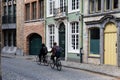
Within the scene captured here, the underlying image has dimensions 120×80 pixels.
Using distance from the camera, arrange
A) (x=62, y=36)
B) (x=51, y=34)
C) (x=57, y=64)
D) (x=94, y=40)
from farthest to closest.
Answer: (x=51, y=34) < (x=62, y=36) < (x=94, y=40) < (x=57, y=64)

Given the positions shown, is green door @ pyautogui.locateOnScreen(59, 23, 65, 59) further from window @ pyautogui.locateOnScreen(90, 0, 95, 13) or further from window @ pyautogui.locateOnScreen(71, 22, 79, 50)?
window @ pyautogui.locateOnScreen(90, 0, 95, 13)

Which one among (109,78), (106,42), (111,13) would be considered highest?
(111,13)

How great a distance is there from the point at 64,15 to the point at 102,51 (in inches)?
252

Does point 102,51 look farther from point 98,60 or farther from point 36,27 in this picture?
point 36,27

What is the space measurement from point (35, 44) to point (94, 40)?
1195 centimetres

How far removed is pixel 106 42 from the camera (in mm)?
24031

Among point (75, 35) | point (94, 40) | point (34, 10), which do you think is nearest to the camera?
point (94, 40)

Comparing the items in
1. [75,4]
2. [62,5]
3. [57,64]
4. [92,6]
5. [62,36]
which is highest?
[62,5]

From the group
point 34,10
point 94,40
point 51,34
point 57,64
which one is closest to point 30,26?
point 34,10

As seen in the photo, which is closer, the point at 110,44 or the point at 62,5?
the point at 110,44

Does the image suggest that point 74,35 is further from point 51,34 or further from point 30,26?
point 30,26

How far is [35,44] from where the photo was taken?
119ft

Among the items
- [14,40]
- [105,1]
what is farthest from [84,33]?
[14,40]

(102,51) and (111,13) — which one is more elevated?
(111,13)
